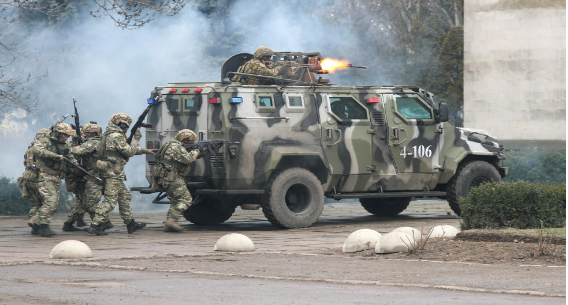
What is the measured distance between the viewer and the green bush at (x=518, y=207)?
1284 centimetres

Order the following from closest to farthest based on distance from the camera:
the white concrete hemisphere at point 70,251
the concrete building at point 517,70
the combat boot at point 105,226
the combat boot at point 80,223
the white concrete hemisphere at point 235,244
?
the white concrete hemisphere at point 70,251 < the white concrete hemisphere at point 235,244 < the combat boot at point 105,226 < the combat boot at point 80,223 < the concrete building at point 517,70

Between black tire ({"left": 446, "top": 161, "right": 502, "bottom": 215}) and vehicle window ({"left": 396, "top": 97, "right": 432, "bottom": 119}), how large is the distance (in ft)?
3.14

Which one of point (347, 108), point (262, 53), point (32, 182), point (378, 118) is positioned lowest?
point (32, 182)

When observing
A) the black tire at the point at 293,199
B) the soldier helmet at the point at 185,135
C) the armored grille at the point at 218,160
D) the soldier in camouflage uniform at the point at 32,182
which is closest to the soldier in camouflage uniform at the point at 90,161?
the soldier in camouflage uniform at the point at 32,182

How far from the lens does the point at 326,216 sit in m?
18.8

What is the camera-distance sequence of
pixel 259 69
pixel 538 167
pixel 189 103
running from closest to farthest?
pixel 189 103 → pixel 259 69 → pixel 538 167

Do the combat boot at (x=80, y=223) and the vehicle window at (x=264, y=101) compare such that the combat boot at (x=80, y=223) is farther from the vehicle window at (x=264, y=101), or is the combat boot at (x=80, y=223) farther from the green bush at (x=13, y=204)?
the green bush at (x=13, y=204)

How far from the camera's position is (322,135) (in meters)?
15.8

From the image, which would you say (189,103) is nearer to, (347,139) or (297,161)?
(297,161)

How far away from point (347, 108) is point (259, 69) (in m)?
1.34

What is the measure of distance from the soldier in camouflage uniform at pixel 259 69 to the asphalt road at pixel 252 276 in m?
2.89

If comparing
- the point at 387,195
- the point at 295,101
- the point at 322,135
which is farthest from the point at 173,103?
the point at 387,195

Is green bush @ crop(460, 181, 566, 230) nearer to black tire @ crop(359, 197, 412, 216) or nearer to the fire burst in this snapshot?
the fire burst

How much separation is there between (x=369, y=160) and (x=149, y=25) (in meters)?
13.5
